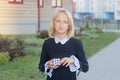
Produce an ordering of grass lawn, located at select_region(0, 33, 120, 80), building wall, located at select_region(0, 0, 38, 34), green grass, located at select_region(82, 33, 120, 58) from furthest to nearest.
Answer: building wall, located at select_region(0, 0, 38, 34) < green grass, located at select_region(82, 33, 120, 58) < grass lawn, located at select_region(0, 33, 120, 80)

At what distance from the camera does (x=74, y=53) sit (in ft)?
14.6

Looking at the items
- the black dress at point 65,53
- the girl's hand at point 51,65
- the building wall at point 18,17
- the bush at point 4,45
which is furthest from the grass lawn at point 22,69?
the building wall at point 18,17

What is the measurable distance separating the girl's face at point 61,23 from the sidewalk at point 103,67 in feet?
22.3

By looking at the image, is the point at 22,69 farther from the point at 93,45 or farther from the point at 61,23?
the point at 93,45

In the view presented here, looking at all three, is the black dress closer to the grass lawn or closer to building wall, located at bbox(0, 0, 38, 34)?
the grass lawn

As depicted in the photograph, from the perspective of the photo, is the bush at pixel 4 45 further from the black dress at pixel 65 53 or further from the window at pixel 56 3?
the window at pixel 56 3

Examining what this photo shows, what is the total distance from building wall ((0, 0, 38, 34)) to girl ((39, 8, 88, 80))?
79.2 feet

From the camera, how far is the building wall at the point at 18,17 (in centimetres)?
2886

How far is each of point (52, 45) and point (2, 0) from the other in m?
24.8

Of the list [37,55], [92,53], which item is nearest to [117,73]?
[37,55]

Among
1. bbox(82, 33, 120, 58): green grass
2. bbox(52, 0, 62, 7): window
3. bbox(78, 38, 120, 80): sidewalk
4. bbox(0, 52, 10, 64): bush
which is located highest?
bbox(52, 0, 62, 7): window

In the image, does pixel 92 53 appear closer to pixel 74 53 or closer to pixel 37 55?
pixel 37 55

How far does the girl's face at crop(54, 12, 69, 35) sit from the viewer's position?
4398 mm

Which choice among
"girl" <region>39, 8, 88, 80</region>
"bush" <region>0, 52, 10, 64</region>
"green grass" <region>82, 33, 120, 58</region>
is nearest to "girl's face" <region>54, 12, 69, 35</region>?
"girl" <region>39, 8, 88, 80</region>
